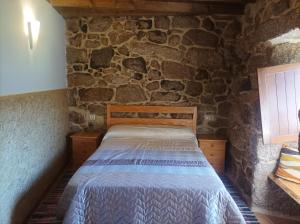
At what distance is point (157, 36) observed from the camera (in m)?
4.02

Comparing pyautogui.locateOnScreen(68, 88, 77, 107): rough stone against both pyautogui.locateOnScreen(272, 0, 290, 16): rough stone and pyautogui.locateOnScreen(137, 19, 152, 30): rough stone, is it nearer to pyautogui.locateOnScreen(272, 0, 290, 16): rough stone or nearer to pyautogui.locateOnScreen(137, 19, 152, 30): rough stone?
pyautogui.locateOnScreen(137, 19, 152, 30): rough stone

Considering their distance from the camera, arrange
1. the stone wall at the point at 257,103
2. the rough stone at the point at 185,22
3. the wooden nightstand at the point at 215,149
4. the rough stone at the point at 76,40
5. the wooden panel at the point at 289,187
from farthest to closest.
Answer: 1. the rough stone at the point at 76,40
2. the rough stone at the point at 185,22
3. the wooden nightstand at the point at 215,149
4. the stone wall at the point at 257,103
5. the wooden panel at the point at 289,187

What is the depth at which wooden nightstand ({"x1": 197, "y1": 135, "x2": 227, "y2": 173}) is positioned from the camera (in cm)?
387

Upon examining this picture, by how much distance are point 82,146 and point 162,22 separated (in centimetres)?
215

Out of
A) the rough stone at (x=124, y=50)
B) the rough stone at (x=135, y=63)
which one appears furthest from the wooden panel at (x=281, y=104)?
the rough stone at (x=124, y=50)

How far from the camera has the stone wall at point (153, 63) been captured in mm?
4004

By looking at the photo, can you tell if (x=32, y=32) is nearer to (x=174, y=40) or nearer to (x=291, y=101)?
(x=174, y=40)

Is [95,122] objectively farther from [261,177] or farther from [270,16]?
[270,16]

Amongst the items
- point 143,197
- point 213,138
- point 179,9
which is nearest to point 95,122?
point 213,138

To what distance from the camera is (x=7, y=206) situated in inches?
89.6

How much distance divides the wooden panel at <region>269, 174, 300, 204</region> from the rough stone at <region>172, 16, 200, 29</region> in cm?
237

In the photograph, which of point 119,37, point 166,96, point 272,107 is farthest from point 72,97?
point 272,107

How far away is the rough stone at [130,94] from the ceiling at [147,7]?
1.06m

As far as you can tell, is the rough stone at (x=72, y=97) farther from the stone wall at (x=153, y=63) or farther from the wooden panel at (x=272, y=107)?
the wooden panel at (x=272, y=107)
